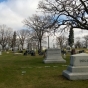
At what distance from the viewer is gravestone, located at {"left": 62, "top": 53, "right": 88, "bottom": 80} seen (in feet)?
31.9

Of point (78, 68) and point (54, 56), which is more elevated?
point (54, 56)

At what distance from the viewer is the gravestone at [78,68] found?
9.72 m

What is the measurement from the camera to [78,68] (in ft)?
32.9

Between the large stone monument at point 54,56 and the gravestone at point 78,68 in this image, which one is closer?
the gravestone at point 78,68

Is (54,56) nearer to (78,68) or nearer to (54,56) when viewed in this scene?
(54,56)

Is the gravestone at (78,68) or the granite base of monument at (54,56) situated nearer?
the gravestone at (78,68)

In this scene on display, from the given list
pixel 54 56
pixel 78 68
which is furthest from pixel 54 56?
pixel 78 68

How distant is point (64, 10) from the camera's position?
25.6 m

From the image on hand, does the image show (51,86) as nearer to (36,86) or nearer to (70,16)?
(36,86)

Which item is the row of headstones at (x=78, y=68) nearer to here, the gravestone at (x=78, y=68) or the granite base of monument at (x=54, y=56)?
the gravestone at (x=78, y=68)

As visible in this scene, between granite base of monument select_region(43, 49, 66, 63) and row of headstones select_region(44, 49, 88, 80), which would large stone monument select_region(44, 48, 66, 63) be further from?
row of headstones select_region(44, 49, 88, 80)

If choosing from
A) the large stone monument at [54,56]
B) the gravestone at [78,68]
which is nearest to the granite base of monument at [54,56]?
the large stone monument at [54,56]

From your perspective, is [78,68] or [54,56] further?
[54,56]

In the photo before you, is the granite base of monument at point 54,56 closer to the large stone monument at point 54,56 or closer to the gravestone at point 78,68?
the large stone monument at point 54,56
